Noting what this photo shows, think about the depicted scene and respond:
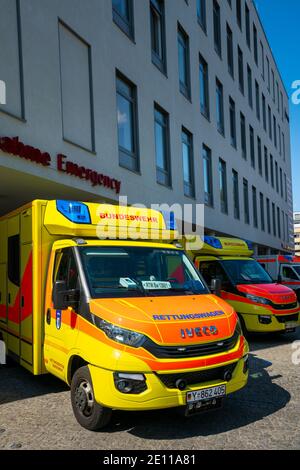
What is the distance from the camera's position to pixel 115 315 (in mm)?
4656

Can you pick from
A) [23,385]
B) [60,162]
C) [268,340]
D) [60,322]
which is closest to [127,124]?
[60,162]

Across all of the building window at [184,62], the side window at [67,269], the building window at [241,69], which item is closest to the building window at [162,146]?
the building window at [184,62]

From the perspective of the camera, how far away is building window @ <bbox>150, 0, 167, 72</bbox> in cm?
1598

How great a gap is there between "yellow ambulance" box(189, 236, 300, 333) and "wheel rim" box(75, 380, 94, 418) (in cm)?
586

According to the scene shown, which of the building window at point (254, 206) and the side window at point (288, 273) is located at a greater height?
the building window at point (254, 206)

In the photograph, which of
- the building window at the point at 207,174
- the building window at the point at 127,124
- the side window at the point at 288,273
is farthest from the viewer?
the building window at the point at 207,174

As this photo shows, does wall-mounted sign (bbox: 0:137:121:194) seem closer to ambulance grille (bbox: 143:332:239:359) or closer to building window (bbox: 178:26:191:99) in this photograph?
ambulance grille (bbox: 143:332:239:359)

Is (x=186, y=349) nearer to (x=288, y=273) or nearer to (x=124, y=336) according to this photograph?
(x=124, y=336)

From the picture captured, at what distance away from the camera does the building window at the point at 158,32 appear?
16.0m

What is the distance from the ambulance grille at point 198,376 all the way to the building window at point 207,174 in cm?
1655

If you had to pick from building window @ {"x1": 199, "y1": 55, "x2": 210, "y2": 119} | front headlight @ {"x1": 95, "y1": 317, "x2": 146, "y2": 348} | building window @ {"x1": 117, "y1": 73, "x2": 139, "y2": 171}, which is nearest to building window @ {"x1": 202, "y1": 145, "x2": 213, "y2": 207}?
building window @ {"x1": 199, "y1": 55, "x2": 210, "y2": 119}

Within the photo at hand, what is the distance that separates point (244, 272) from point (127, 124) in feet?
19.9

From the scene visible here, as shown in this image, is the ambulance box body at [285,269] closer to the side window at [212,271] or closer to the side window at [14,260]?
the side window at [212,271]

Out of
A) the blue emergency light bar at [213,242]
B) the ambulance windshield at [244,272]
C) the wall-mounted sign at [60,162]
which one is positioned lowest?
the ambulance windshield at [244,272]
